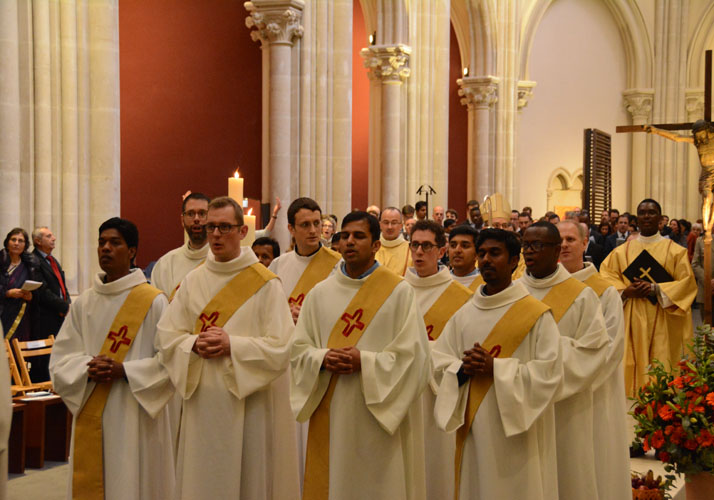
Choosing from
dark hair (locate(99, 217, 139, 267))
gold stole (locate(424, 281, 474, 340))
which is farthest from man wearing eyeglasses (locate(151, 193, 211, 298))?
gold stole (locate(424, 281, 474, 340))

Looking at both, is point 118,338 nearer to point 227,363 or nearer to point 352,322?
point 227,363

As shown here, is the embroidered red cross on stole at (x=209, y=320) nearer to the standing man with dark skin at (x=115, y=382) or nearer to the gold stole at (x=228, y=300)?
the gold stole at (x=228, y=300)

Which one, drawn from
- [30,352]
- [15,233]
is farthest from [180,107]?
[30,352]

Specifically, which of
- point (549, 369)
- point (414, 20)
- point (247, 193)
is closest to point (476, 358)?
point (549, 369)

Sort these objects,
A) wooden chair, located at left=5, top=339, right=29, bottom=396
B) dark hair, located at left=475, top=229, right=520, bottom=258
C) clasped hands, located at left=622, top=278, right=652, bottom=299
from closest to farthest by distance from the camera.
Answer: dark hair, located at left=475, top=229, right=520, bottom=258
wooden chair, located at left=5, top=339, right=29, bottom=396
clasped hands, located at left=622, top=278, right=652, bottom=299

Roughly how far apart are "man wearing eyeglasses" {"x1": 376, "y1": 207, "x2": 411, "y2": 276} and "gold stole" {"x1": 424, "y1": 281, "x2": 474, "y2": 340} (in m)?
2.86

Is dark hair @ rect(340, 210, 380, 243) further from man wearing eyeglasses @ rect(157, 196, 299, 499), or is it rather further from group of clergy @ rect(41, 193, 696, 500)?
man wearing eyeglasses @ rect(157, 196, 299, 499)

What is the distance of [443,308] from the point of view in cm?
563

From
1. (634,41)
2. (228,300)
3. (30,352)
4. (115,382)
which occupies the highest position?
(634,41)

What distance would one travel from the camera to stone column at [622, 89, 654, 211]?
26531 mm

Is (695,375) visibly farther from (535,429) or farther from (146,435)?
(146,435)

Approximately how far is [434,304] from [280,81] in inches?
302

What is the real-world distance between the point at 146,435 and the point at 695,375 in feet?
9.55

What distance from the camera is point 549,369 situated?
4305 millimetres
